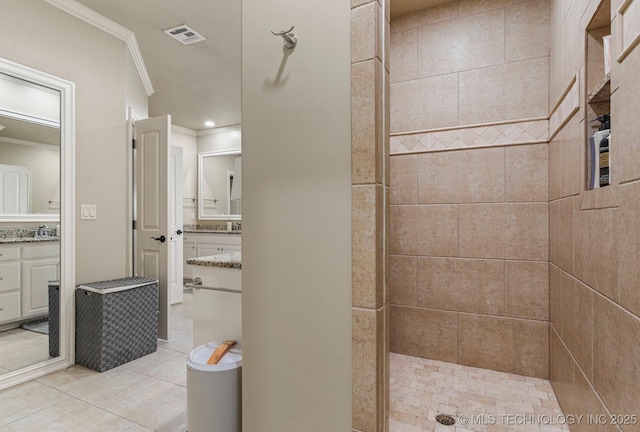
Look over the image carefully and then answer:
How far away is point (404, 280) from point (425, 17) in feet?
6.76

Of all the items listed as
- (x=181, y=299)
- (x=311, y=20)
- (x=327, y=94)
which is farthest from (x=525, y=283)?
(x=181, y=299)

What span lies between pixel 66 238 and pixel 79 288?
40 cm

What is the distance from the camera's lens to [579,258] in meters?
1.56

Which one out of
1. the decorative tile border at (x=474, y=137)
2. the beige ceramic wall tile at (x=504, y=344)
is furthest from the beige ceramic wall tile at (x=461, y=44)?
the beige ceramic wall tile at (x=504, y=344)

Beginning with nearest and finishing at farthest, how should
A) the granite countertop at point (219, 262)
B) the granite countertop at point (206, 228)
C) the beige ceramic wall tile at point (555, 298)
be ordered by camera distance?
the granite countertop at point (219, 262) → the beige ceramic wall tile at point (555, 298) → the granite countertop at point (206, 228)

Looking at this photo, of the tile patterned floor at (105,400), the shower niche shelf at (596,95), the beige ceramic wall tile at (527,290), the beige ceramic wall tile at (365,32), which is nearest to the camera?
the beige ceramic wall tile at (365,32)

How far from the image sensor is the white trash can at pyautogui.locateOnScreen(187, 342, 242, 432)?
1.47 meters

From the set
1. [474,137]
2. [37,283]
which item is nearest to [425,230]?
[474,137]

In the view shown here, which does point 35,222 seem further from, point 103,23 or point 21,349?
point 103,23

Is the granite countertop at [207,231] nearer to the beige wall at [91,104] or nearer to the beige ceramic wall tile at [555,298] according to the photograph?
the beige wall at [91,104]

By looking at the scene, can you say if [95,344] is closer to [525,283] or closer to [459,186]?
→ [459,186]

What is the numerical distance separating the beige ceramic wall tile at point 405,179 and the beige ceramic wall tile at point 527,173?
0.64m

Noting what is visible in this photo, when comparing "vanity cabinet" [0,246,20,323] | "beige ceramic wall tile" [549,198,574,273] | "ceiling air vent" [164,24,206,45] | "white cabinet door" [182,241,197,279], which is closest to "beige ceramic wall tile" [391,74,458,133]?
"beige ceramic wall tile" [549,198,574,273]

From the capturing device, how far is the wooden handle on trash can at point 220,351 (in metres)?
1.54
